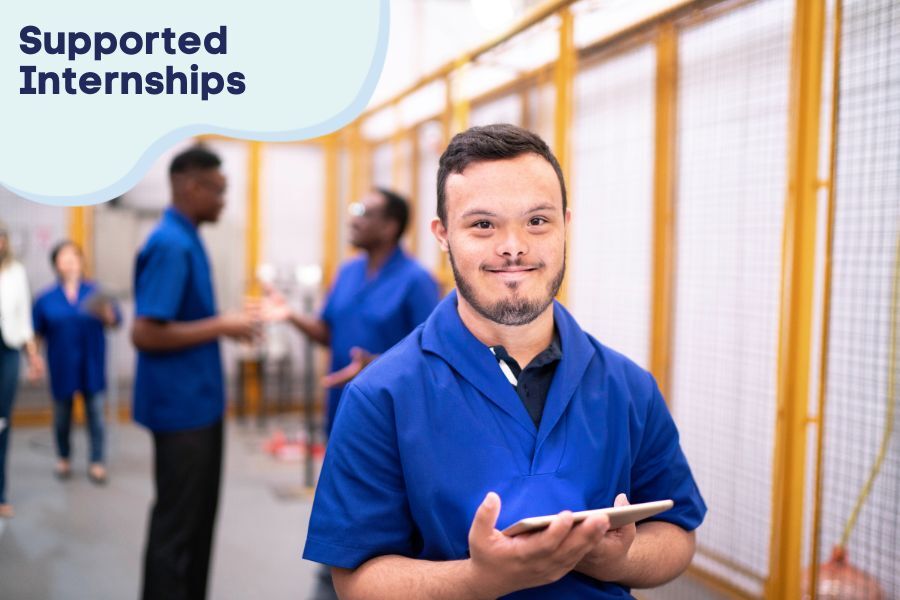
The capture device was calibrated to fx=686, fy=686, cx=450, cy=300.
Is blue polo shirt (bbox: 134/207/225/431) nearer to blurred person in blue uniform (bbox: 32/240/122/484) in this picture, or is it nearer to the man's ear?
blurred person in blue uniform (bbox: 32/240/122/484)

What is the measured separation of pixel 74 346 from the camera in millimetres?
3873

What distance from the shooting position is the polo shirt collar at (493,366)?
1091mm

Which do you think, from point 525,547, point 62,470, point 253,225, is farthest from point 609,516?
point 253,225

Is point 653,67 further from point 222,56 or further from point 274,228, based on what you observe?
point 274,228

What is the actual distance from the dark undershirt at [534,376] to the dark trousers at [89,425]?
3.63 meters

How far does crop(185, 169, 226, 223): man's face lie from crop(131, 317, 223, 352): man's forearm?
1.36ft

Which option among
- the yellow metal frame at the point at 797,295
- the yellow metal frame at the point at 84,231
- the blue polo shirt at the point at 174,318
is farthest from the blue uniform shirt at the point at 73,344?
the yellow metal frame at the point at 797,295

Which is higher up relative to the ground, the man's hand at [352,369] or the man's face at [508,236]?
the man's face at [508,236]

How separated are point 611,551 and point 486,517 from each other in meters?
0.24

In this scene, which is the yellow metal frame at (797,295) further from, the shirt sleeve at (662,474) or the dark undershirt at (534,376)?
the dark undershirt at (534,376)

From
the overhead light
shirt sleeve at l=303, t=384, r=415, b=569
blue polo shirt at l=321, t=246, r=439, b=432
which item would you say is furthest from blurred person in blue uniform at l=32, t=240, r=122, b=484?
the overhead light

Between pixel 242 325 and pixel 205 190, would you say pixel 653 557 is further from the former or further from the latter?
pixel 205 190

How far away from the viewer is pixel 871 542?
186 centimetres

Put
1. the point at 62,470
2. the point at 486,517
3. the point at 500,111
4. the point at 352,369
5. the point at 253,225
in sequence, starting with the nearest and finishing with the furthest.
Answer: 1. the point at 486,517
2. the point at 352,369
3. the point at 500,111
4. the point at 62,470
5. the point at 253,225
